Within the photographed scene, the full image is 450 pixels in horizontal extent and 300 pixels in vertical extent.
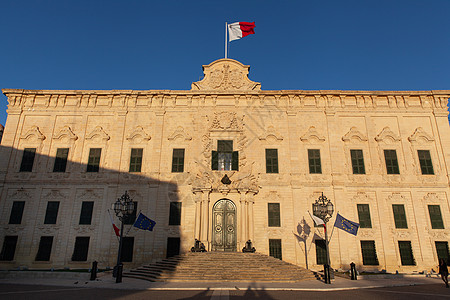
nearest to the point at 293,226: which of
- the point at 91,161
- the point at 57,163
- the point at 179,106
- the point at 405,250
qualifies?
the point at 405,250

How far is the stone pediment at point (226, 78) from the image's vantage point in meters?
24.3

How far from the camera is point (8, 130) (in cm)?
2348

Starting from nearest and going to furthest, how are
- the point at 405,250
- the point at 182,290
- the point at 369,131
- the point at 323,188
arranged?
the point at 182,290 → the point at 405,250 → the point at 323,188 → the point at 369,131

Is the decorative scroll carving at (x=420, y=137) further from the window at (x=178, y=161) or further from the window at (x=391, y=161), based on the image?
the window at (x=178, y=161)

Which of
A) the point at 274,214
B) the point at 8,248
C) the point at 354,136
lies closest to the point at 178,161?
the point at 274,214

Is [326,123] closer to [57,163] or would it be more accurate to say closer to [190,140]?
[190,140]

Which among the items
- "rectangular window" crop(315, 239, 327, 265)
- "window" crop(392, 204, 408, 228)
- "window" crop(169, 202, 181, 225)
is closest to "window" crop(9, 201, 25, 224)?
"window" crop(169, 202, 181, 225)

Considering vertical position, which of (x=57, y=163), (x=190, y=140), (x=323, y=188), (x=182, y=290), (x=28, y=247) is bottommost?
(x=182, y=290)

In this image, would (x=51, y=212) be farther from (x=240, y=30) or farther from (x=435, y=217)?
(x=435, y=217)

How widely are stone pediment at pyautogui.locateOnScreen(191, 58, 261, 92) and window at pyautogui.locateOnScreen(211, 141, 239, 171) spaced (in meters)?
5.09

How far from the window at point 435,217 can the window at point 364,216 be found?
4505mm

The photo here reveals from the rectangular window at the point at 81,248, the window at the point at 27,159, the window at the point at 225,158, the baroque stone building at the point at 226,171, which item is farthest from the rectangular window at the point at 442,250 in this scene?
the window at the point at 27,159

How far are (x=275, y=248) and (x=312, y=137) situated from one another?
9.14m

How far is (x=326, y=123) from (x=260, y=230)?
403 inches
